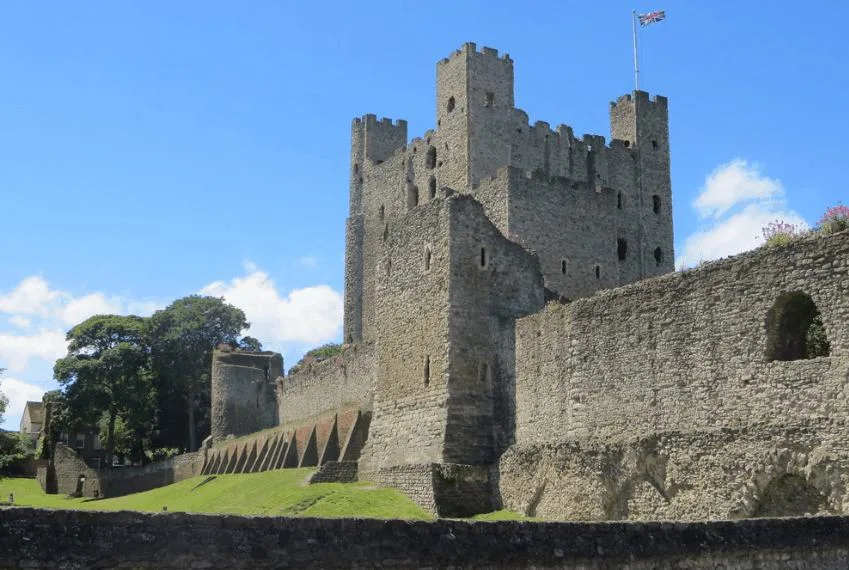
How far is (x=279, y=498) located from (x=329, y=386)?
66.1ft

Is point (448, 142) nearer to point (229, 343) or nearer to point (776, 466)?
point (229, 343)

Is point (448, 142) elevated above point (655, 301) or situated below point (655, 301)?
above

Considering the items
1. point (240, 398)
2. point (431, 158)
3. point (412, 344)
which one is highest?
point (431, 158)

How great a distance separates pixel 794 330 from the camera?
24.2 metres

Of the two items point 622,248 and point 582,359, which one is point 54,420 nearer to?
point 622,248

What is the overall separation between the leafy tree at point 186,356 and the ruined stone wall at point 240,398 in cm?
925

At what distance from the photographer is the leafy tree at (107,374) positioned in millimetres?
77562

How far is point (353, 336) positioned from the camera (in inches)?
2862

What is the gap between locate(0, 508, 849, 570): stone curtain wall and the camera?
34.6 feet

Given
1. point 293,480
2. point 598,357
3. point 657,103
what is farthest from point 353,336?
point 598,357

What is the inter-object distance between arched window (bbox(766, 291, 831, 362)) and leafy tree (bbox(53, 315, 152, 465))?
60.8 metres

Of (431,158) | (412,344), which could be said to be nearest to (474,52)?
(431,158)

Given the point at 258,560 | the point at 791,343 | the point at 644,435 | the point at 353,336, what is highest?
the point at 353,336

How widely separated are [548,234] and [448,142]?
16057mm
